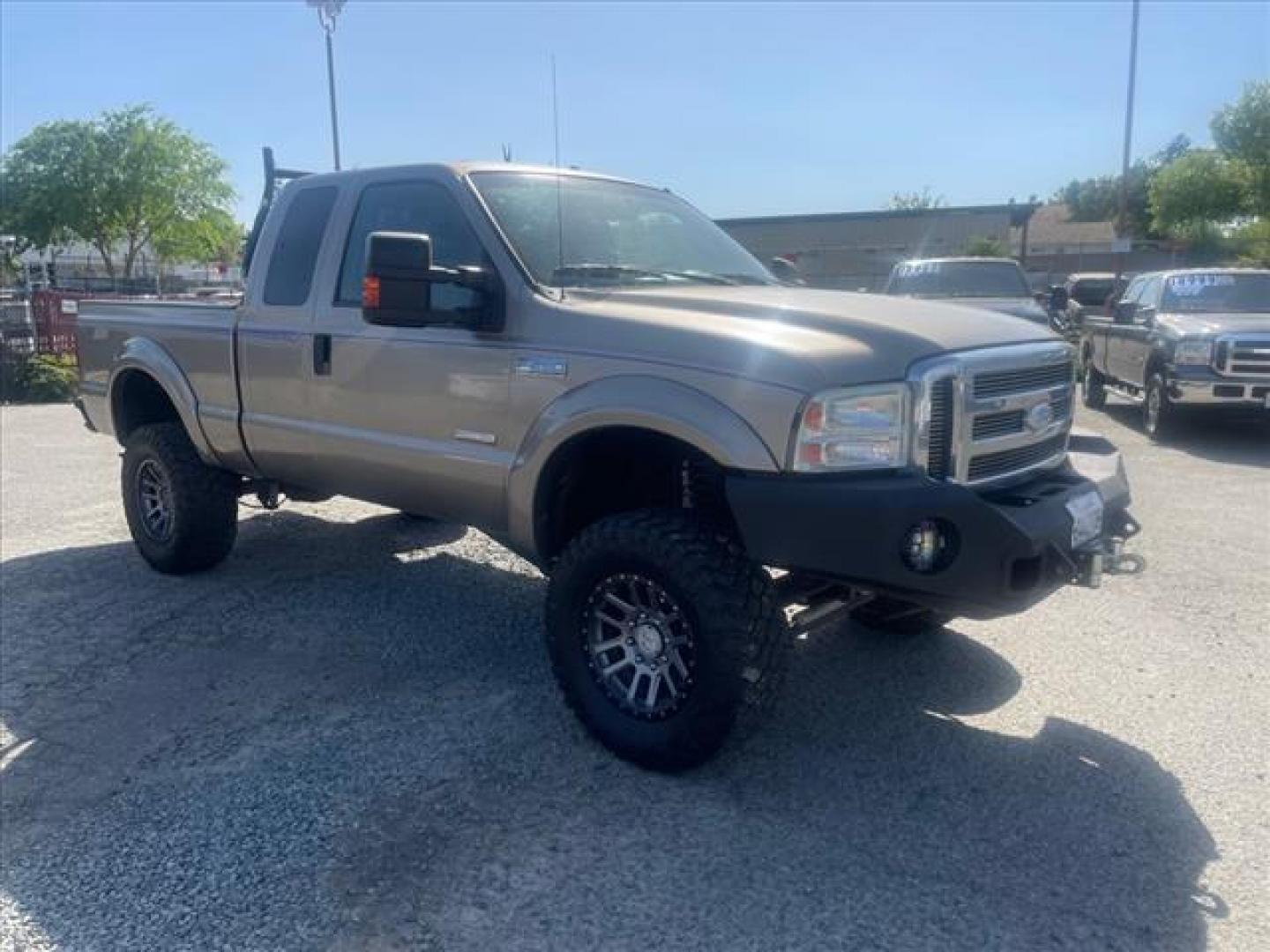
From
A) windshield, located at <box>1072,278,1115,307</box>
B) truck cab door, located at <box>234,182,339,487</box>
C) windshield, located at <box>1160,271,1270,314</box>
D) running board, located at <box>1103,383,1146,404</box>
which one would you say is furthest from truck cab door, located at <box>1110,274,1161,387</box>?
windshield, located at <box>1072,278,1115,307</box>

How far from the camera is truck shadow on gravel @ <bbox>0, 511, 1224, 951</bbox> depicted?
2764mm

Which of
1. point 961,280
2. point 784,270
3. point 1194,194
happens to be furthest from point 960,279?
point 1194,194

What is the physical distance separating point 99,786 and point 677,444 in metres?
2.29

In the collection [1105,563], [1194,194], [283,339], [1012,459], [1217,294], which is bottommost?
[1105,563]

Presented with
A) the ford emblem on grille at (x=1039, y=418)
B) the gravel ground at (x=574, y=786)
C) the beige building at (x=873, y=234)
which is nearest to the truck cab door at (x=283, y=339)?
the gravel ground at (x=574, y=786)

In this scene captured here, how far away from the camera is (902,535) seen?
3.00 meters

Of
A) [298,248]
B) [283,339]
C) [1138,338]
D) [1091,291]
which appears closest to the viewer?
[283,339]

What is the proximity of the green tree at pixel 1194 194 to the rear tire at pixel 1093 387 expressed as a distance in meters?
26.1

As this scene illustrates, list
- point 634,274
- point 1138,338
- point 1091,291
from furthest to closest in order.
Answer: point 1091,291 < point 1138,338 < point 634,274

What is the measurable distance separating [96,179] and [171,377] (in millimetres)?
45282

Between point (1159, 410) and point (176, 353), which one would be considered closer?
point (176, 353)

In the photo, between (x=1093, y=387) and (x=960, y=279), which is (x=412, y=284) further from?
(x=1093, y=387)

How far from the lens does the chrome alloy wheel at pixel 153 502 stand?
19.0 feet

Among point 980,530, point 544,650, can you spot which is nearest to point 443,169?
point 544,650
